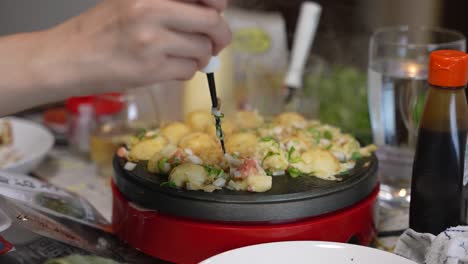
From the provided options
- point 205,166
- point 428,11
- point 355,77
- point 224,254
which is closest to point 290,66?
point 355,77

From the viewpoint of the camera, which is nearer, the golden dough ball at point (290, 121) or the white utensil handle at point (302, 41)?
the golden dough ball at point (290, 121)

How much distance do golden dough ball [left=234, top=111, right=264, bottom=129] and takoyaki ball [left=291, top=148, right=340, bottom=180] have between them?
0.21 meters

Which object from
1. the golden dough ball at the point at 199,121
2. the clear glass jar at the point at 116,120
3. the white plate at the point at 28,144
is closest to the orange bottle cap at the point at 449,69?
the golden dough ball at the point at 199,121

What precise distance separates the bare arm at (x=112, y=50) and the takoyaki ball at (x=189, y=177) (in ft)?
0.51

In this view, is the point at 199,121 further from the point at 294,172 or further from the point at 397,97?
the point at 397,97

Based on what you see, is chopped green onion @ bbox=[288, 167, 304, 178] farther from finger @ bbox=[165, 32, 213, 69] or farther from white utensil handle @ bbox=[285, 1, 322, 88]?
white utensil handle @ bbox=[285, 1, 322, 88]

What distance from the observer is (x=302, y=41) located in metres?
1.50

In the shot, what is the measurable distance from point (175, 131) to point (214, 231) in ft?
0.78

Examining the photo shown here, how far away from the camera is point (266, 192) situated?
888mm

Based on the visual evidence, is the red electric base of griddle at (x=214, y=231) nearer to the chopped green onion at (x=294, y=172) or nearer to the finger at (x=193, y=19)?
the chopped green onion at (x=294, y=172)

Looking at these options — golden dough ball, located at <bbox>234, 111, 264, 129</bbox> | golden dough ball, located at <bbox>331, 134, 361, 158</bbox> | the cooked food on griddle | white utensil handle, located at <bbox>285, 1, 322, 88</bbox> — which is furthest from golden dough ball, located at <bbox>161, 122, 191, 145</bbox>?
white utensil handle, located at <bbox>285, 1, 322, 88</bbox>

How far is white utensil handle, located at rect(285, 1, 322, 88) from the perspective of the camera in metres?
1.48

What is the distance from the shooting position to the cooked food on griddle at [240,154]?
0.90 m

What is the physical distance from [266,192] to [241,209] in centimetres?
4
